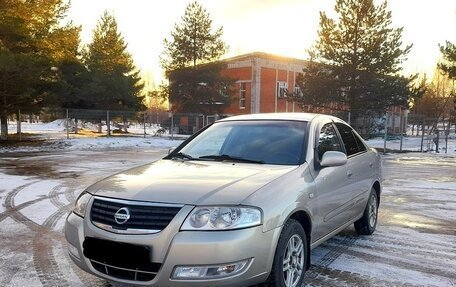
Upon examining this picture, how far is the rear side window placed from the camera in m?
5.25

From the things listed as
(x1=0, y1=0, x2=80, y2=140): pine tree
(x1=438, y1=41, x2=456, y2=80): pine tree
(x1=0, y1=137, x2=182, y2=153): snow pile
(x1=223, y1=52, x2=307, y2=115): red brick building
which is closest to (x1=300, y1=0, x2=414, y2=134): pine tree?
(x1=438, y1=41, x2=456, y2=80): pine tree

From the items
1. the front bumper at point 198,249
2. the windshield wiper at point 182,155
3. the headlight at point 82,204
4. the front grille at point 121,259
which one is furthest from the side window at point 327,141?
the headlight at point 82,204

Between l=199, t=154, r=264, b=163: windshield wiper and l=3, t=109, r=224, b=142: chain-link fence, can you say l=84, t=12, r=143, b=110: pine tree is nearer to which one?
l=3, t=109, r=224, b=142: chain-link fence

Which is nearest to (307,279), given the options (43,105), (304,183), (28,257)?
(304,183)

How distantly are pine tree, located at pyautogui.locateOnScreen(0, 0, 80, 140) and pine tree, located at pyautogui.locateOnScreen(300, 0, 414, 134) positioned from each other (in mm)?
17873

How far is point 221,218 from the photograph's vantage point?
3.05 metres

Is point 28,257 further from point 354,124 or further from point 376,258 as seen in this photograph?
point 354,124

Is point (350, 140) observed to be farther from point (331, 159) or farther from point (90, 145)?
point (90, 145)

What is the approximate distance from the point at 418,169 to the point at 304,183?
12.2 meters

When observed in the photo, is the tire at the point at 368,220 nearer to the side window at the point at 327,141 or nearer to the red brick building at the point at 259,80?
the side window at the point at 327,141

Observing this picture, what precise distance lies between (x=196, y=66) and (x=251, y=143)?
104 feet

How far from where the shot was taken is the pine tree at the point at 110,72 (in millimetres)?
Answer: 31284

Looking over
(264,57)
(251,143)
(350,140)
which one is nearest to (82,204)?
(251,143)

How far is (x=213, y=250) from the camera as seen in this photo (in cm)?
293
